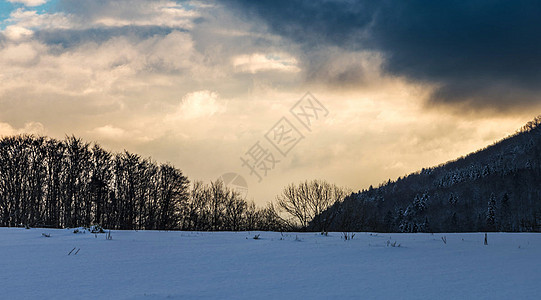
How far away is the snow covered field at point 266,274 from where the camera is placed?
10.1 ft

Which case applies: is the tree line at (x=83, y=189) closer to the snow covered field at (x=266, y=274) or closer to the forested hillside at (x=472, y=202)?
the snow covered field at (x=266, y=274)

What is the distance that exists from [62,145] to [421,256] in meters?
39.4

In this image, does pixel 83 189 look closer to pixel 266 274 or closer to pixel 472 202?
pixel 266 274

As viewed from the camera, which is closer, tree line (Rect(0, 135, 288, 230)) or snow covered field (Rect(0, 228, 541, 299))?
snow covered field (Rect(0, 228, 541, 299))

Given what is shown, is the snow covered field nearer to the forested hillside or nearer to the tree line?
the tree line

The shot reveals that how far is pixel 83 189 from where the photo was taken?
38438mm

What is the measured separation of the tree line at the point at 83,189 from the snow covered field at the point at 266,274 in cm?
2845

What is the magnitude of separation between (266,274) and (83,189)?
39.6 metres

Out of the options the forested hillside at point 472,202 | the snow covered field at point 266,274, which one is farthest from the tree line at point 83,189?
the forested hillside at point 472,202

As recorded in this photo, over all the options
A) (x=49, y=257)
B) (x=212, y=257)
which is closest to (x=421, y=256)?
(x=212, y=257)

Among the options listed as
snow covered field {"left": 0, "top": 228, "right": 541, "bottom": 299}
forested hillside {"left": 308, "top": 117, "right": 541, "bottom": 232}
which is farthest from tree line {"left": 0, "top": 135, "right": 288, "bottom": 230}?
forested hillside {"left": 308, "top": 117, "right": 541, "bottom": 232}

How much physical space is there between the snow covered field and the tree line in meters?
28.4

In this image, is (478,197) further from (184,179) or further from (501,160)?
(184,179)

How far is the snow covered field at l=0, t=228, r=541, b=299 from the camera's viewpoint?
10.1 feet
